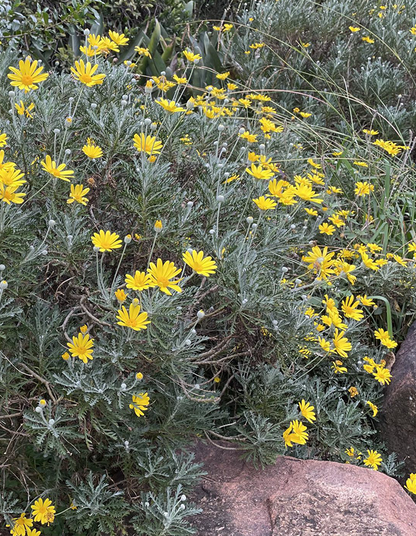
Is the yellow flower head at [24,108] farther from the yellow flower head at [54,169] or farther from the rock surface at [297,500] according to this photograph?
the rock surface at [297,500]

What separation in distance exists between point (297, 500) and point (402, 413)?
873mm

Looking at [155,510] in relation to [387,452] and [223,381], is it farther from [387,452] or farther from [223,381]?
[387,452]

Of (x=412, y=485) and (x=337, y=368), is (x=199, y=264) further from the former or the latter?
(x=412, y=485)

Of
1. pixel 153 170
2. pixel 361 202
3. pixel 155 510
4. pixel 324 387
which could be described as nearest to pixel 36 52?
pixel 361 202

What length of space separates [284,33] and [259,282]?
3.61m

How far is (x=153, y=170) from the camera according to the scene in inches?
70.4

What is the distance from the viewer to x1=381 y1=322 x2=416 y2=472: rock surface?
254cm

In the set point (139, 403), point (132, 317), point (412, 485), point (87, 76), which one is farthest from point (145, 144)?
point (412, 485)

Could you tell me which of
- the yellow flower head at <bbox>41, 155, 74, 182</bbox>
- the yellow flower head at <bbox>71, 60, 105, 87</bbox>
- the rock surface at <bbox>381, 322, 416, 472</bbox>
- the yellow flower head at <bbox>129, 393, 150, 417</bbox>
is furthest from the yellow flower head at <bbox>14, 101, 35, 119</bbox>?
the rock surface at <bbox>381, 322, 416, 472</bbox>

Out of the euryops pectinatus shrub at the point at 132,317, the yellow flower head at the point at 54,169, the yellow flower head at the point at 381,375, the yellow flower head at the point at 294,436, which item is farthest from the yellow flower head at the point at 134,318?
the yellow flower head at the point at 381,375

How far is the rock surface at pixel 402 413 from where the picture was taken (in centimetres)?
254

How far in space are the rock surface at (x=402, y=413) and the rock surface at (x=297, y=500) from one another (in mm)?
532

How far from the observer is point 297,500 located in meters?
1.91

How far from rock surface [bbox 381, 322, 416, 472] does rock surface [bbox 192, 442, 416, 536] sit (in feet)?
1.74
